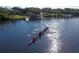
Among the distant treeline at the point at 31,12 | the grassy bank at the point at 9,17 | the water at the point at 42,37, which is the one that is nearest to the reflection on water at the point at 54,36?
the water at the point at 42,37

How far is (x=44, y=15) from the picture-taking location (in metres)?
2.84

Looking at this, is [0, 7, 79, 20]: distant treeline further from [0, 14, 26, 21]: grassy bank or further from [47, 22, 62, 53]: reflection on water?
[47, 22, 62, 53]: reflection on water

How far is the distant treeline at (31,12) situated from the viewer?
2771mm

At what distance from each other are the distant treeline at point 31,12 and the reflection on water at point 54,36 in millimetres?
159

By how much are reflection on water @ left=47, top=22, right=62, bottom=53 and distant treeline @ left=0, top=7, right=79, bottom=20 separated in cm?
16

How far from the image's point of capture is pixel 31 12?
9.29ft

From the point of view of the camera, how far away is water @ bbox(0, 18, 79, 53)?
271cm

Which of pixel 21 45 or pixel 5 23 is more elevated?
pixel 5 23

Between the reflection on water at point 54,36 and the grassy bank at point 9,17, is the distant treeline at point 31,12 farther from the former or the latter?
the reflection on water at point 54,36

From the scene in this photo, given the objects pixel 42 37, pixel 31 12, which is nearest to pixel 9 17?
pixel 31 12

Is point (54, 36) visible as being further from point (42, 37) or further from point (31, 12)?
point (31, 12)
